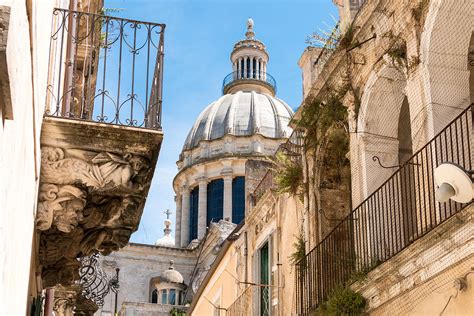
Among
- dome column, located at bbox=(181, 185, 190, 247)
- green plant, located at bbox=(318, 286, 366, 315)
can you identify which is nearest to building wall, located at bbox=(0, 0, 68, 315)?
green plant, located at bbox=(318, 286, 366, 315)

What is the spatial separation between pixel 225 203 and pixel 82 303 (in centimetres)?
3725

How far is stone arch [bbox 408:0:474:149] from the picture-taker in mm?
9578

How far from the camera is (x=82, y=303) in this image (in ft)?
45.7

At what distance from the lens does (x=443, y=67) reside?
9.77 meters

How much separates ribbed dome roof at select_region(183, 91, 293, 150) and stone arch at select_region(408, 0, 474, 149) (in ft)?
144

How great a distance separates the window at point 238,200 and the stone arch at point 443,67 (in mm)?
40759

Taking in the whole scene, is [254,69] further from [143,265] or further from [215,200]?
[143,265]

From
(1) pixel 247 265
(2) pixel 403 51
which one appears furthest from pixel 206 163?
(2) pixel 403 51

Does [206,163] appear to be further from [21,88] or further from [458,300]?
[21,88]

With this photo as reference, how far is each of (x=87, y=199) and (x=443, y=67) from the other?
4.85m

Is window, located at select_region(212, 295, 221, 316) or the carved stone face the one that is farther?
window, located at select_region(212, 295, 221, 316)

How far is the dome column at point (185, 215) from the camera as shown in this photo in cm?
5288

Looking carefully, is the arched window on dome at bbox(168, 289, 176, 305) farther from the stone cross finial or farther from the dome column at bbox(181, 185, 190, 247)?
the stone cross finial

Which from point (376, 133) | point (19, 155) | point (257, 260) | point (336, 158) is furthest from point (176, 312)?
point (19, 155)
